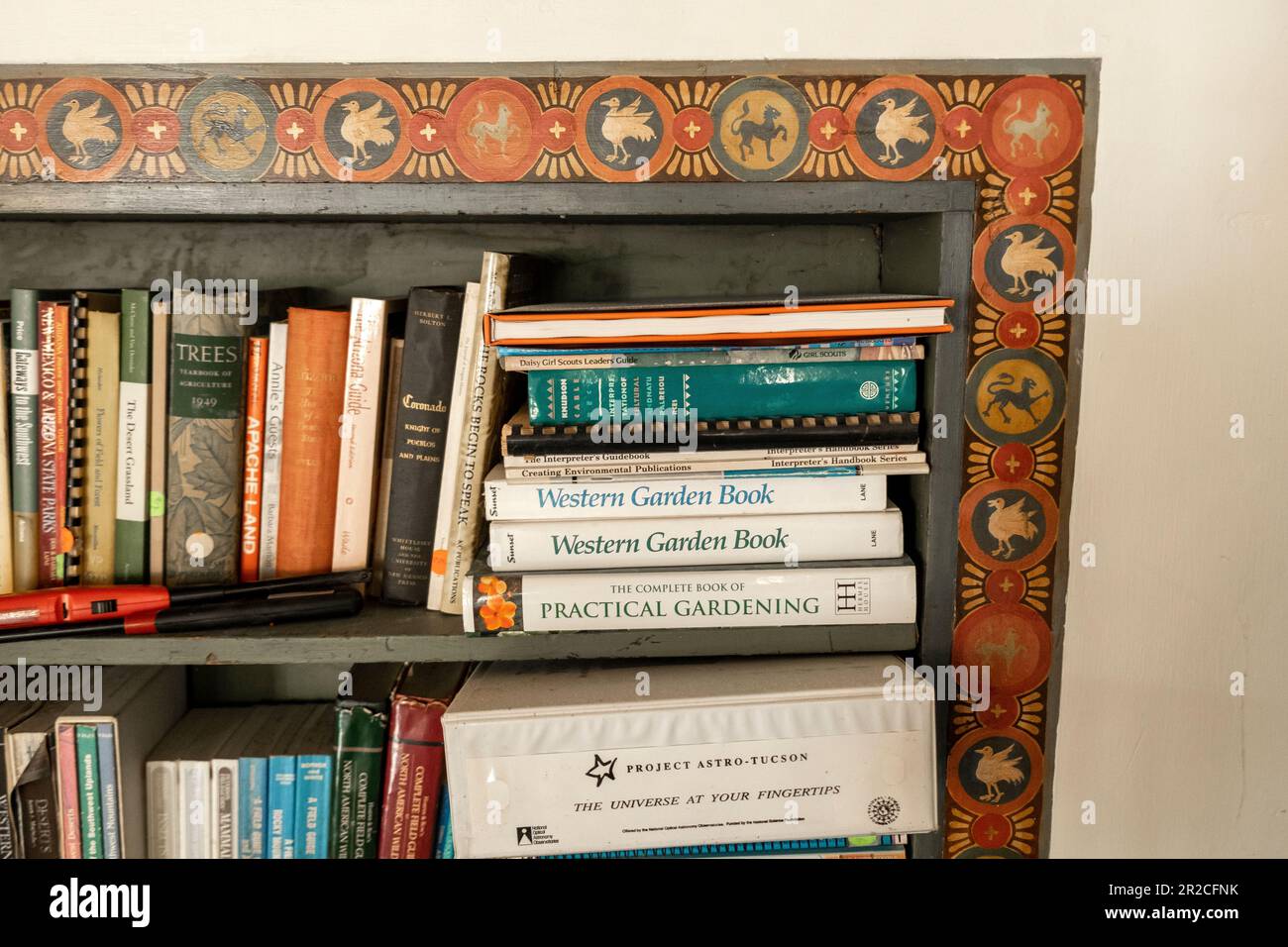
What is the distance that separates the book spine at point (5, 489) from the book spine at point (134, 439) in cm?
8

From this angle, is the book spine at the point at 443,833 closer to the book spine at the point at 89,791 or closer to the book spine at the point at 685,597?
the book spine at the point at 685,597

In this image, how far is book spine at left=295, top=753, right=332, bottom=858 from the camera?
918mm

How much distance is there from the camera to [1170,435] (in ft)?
2.97

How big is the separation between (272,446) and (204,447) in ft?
0.21

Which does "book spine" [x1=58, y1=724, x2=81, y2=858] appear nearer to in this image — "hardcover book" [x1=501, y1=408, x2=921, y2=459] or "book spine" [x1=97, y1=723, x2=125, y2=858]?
"book spine" [x1=97, y1=723, x2=125, y2=858]

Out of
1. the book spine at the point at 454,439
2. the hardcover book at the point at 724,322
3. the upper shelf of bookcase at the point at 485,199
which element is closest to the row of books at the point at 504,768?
the book spine at the point at 454,439

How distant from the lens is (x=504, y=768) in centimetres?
79

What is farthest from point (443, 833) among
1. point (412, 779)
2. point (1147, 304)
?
point (1147, 304)

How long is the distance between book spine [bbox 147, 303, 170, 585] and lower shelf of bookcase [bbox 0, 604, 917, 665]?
9cm

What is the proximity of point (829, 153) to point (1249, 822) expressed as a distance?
0.88 m

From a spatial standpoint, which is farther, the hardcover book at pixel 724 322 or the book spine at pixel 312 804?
the book spine at pixel 312 804

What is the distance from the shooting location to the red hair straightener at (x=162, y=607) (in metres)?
0.81
